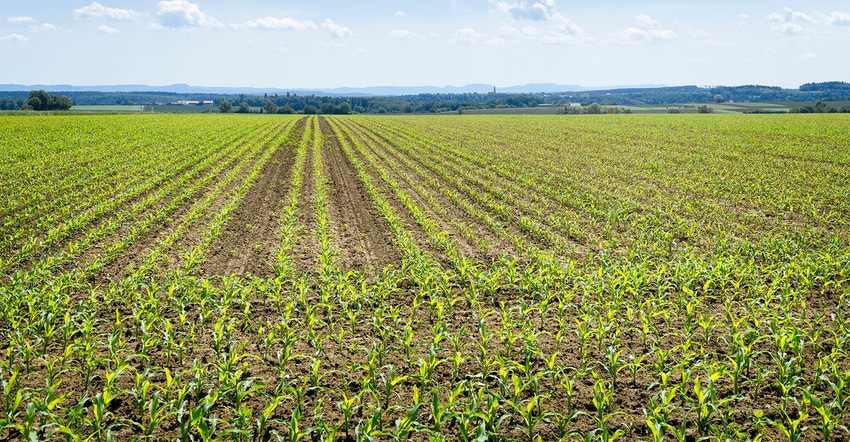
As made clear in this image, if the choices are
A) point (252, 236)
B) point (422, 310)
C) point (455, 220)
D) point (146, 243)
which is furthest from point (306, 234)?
point (422, 310)

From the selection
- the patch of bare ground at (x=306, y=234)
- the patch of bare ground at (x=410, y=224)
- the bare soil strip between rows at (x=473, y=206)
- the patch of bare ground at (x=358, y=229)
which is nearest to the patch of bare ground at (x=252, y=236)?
the patch of bare ground at (x=306, y=234)

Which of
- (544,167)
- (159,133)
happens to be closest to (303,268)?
(544,167)

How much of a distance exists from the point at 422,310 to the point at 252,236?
17.2 feet

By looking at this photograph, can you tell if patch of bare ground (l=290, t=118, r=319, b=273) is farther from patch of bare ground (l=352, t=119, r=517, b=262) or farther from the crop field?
patch of bare ground (l=352, t=119, r=517, b=262)

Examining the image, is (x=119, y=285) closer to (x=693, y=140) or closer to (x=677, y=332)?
(x=677, y=332)

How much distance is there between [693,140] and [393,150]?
18.9 metres

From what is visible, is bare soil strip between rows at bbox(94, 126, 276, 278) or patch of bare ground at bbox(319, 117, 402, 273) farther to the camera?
patch of bare ground at bbox(319, 117, 402, 273)

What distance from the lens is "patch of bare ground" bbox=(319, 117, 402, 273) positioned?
970cm

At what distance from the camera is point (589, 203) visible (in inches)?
572

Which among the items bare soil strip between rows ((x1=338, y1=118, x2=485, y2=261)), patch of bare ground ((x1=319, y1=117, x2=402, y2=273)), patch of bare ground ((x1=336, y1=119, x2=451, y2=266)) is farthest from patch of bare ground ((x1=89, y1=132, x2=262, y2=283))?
bare soil strip between rows ((x1=338, y1=118, x2=485, y2=261))

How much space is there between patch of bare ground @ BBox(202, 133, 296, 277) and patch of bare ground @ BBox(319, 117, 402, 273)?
1319 mm

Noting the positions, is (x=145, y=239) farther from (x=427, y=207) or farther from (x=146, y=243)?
(x=427, y=207)

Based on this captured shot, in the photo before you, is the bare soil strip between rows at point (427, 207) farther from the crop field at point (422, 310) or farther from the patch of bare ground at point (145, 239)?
the patch of bare ground at point (145, 239)

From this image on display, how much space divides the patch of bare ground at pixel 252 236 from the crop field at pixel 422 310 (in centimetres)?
8
